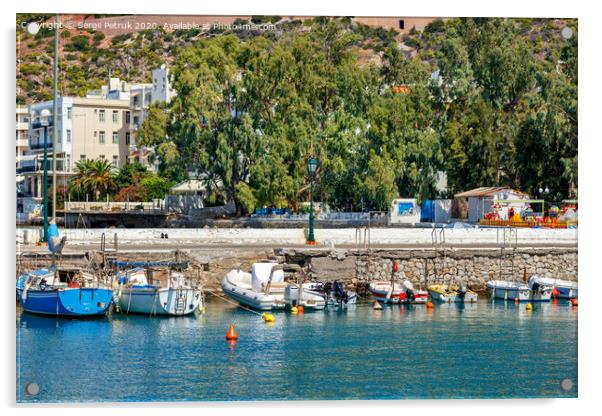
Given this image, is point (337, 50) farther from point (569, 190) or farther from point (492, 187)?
point (569, 190)

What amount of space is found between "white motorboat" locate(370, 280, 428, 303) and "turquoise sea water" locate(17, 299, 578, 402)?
1.11m

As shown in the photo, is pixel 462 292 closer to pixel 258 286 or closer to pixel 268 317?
pixel 258 286

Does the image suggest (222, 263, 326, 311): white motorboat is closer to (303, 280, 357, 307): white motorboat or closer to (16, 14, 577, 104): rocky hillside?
(303, 280, 357, 307): white motorboat

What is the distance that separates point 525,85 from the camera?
1903 inches

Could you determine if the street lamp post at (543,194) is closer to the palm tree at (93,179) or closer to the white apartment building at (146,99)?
the palm tree at (93,179)

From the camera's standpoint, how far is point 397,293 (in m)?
31.5

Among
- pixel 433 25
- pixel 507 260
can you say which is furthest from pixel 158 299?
pixel 433 25

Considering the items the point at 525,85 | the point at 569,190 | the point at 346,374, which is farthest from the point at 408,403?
the point at 525,85

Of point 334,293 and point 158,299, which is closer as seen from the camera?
point 158,299

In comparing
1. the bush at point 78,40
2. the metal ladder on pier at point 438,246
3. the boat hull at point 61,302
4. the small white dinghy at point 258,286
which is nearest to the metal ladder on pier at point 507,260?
the metal ladder on pier at point 438,246

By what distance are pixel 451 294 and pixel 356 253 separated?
8.79 ft

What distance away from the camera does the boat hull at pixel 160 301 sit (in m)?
28.1

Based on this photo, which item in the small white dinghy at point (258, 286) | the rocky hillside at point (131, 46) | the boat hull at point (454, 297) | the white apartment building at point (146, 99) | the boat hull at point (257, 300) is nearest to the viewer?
the rocky hillside at point (131, 46)

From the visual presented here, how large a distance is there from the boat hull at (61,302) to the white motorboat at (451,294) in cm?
897
